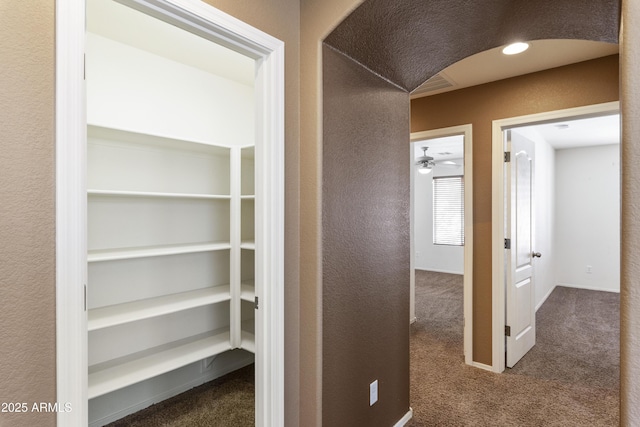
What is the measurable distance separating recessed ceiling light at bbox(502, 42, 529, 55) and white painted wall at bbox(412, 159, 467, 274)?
5160 mm

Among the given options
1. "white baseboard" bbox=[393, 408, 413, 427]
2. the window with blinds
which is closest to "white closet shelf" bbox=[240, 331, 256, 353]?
"white baseboard" bbox=[393, 408, 413, 427]

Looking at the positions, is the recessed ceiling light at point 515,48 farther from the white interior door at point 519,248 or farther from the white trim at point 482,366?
the white trim at point 482,366

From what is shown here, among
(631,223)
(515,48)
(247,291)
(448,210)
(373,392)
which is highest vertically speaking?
(515,48)

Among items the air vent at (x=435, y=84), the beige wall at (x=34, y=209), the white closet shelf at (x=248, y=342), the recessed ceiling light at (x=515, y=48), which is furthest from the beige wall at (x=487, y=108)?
the beige wall at (x=34, y=209)

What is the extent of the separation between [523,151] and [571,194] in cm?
391

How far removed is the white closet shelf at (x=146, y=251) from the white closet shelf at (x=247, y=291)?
15.0 inches

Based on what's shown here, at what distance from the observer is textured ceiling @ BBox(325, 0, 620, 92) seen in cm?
145

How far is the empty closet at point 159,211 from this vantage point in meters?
2.12

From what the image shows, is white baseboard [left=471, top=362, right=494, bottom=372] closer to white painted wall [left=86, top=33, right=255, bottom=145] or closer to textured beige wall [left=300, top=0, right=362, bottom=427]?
textured beige wall [left=300, top=0, right=362, bottom=427]

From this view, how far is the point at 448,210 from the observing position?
740 centimetres

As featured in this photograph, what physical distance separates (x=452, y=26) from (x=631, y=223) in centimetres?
122

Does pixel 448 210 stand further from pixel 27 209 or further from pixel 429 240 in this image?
pixel 27 209

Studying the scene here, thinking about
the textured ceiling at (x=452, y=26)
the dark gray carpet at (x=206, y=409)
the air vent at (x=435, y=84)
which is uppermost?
the air vent at (x=435, y=84)

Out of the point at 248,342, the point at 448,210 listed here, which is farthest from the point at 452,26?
the point at 448,210
